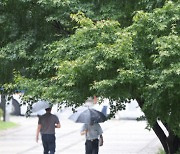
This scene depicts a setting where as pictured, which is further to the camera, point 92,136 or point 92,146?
point 92,146

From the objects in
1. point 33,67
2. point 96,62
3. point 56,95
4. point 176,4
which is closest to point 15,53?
point 33,67

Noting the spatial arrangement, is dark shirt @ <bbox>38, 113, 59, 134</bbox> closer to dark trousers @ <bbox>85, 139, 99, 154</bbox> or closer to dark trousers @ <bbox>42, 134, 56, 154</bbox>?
dark trousers @ <bbox>42, 134, 56, 154</bbox>

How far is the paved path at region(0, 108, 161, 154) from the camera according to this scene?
674 inches

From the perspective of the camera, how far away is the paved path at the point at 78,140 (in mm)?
17125

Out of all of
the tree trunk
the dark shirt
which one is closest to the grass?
the dark shirt

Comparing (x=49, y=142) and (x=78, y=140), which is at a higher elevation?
(x=49, y=142)

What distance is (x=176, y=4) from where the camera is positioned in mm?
7918

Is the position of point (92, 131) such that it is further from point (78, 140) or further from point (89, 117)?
point (78, 140)

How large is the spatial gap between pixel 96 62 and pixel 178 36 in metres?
1.17

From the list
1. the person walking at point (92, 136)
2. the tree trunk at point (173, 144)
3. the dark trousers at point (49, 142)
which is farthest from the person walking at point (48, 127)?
the tree trunk at point (173, 144)

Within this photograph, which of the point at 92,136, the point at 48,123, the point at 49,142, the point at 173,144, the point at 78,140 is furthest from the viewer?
the point at 78,140

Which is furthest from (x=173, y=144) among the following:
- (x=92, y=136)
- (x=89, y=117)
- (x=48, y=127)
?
(x=48, y=127)

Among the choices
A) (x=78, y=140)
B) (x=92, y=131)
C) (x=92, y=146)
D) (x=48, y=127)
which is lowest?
(x=78, y=140)

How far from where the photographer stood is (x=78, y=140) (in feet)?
66.1
